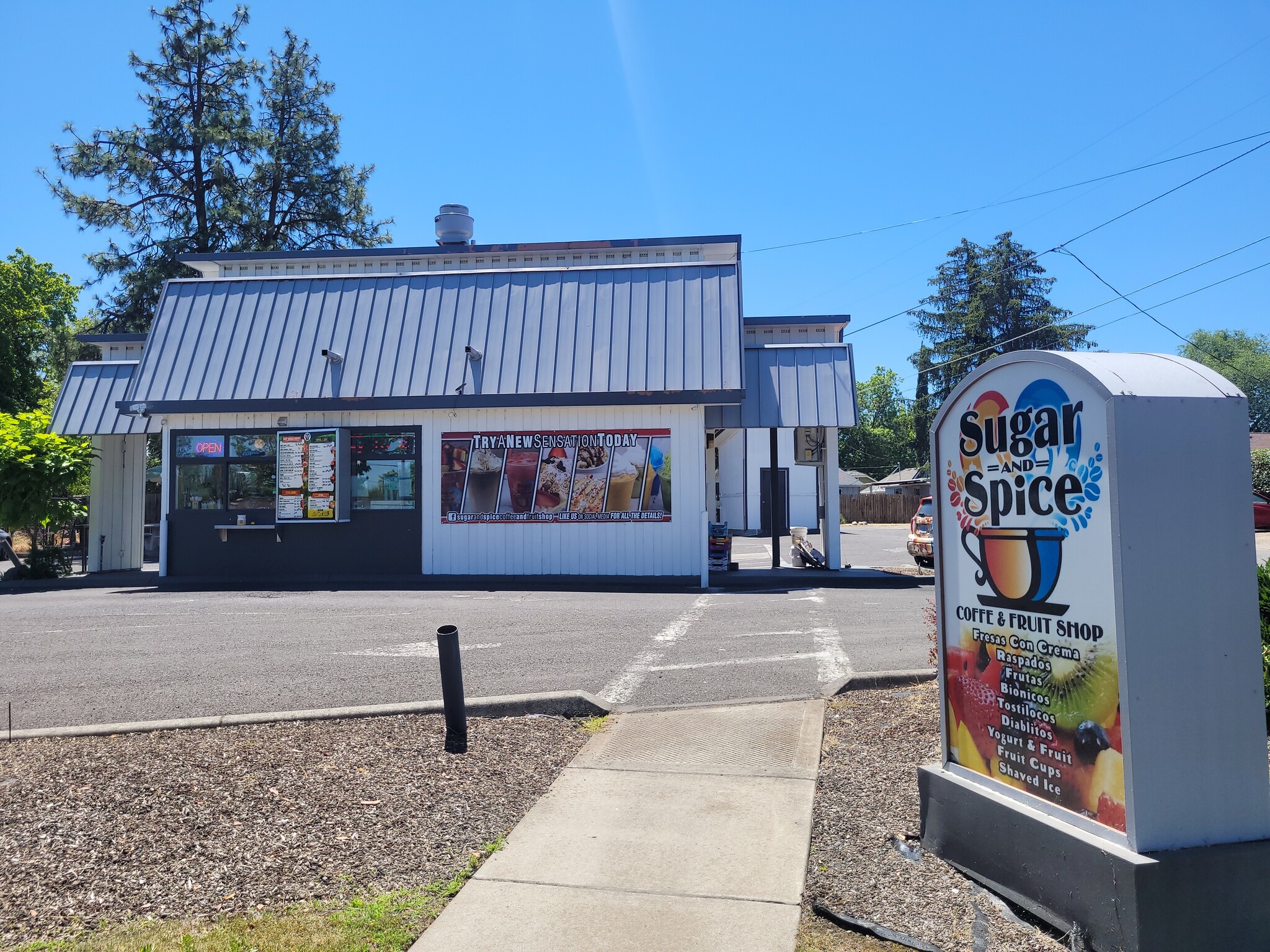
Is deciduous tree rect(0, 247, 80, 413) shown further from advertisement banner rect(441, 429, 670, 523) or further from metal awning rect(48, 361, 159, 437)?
advertisement banner rect(441, 429, 670, 523)

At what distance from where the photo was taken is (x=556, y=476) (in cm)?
1820

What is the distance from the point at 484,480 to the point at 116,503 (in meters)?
9.36

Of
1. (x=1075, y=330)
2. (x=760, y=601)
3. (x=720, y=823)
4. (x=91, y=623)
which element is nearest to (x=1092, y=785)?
(x=720, y=823)

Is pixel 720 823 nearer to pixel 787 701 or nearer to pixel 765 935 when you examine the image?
pixel 765 935

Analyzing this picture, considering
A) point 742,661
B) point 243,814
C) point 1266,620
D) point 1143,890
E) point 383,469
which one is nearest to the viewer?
point 1143,890

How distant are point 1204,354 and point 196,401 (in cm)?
10534

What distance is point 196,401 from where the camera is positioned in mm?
18562

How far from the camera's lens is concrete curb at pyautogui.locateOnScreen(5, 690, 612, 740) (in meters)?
6.39

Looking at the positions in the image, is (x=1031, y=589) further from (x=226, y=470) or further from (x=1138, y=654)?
(x=226, y=470)

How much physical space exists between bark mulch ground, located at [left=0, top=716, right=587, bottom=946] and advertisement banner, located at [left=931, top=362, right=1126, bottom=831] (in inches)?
94.4

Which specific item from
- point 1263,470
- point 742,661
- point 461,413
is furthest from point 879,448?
point 742,661

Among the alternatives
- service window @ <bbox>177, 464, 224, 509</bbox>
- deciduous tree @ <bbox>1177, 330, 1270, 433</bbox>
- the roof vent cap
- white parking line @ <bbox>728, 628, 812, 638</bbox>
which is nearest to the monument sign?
white parking line @ <bbox>728, 628, 812, 638</bbox>

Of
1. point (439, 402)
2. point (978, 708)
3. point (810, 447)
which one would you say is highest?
point (439, 402)

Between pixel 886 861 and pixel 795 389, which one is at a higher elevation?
pixel 795 389
